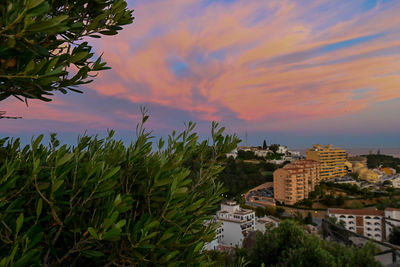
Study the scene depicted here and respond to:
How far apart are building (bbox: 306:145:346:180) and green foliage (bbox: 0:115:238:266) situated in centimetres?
6215

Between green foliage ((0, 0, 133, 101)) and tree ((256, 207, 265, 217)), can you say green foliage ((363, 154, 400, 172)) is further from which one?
green foliage ((0, 0, 133, 101))

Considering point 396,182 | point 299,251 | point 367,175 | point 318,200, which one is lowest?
point 318,200

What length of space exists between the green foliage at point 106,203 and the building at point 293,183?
156 ft

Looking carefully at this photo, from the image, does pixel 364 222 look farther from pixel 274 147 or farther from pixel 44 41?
pixel 274 147

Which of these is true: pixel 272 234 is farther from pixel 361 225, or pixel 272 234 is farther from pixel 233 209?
pixel 361 225

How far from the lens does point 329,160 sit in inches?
2347

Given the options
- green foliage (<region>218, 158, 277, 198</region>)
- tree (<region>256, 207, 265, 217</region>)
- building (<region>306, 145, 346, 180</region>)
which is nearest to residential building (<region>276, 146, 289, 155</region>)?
building (<region>306, 145, 346, 180</region>)

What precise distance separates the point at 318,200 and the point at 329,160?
18.1 meters

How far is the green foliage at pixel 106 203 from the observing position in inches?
38.5

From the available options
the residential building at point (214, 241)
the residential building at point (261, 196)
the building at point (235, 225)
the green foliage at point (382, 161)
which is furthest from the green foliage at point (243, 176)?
the green foliage at point (382, 161)

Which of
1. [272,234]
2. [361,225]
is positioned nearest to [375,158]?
[361,225]

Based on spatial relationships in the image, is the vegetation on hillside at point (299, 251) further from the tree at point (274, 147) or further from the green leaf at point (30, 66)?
the tree at point (274, 147)

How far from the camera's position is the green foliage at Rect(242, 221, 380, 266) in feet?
20.1

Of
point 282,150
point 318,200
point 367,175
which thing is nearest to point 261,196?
point 318,200
